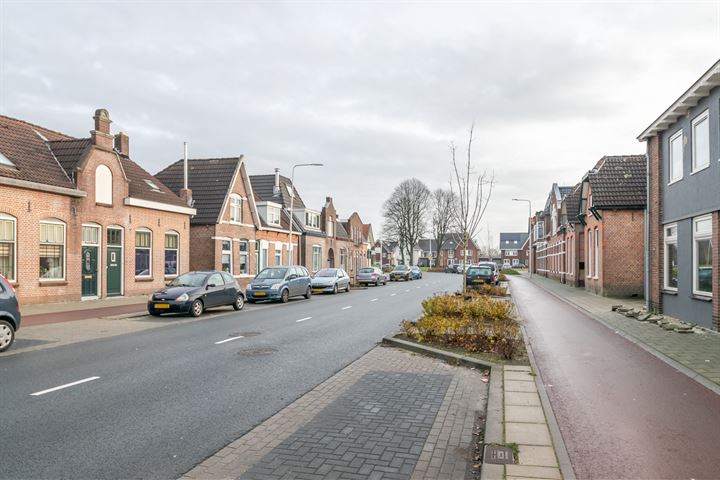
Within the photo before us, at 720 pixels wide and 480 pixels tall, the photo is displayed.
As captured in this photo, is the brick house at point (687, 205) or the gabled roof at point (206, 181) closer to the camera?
the brick house at point (687, 205)

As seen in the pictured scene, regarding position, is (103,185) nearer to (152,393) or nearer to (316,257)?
(152,393)

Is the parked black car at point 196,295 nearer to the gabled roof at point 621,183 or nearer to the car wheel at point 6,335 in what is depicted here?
the car wheel at point 6,335

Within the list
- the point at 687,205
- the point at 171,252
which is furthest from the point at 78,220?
the point at 687,205

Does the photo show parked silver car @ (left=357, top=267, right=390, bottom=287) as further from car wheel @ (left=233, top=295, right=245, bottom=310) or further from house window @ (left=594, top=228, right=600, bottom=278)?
car wheel @ (left=233, top=295, right=245, bottom=310)

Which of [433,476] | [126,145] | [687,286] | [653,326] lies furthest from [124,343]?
[126,145]

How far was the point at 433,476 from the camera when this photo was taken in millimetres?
4445

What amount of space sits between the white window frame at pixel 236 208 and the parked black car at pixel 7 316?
72.6ft

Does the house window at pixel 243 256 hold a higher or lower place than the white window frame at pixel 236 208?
lower

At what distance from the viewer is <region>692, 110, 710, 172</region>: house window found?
13.5 m

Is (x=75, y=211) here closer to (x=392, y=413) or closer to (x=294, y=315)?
(x=294, y=315)

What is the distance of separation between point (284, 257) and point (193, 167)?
970 cm

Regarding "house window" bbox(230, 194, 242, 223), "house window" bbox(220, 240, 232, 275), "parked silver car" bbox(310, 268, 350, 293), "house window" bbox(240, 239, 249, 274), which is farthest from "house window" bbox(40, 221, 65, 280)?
"house window" bbox(240, 239, 249, 274)

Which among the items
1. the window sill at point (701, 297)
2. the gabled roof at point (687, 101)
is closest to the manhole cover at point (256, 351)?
the window sill at point (701, 297)

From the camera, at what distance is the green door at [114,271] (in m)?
22.8
